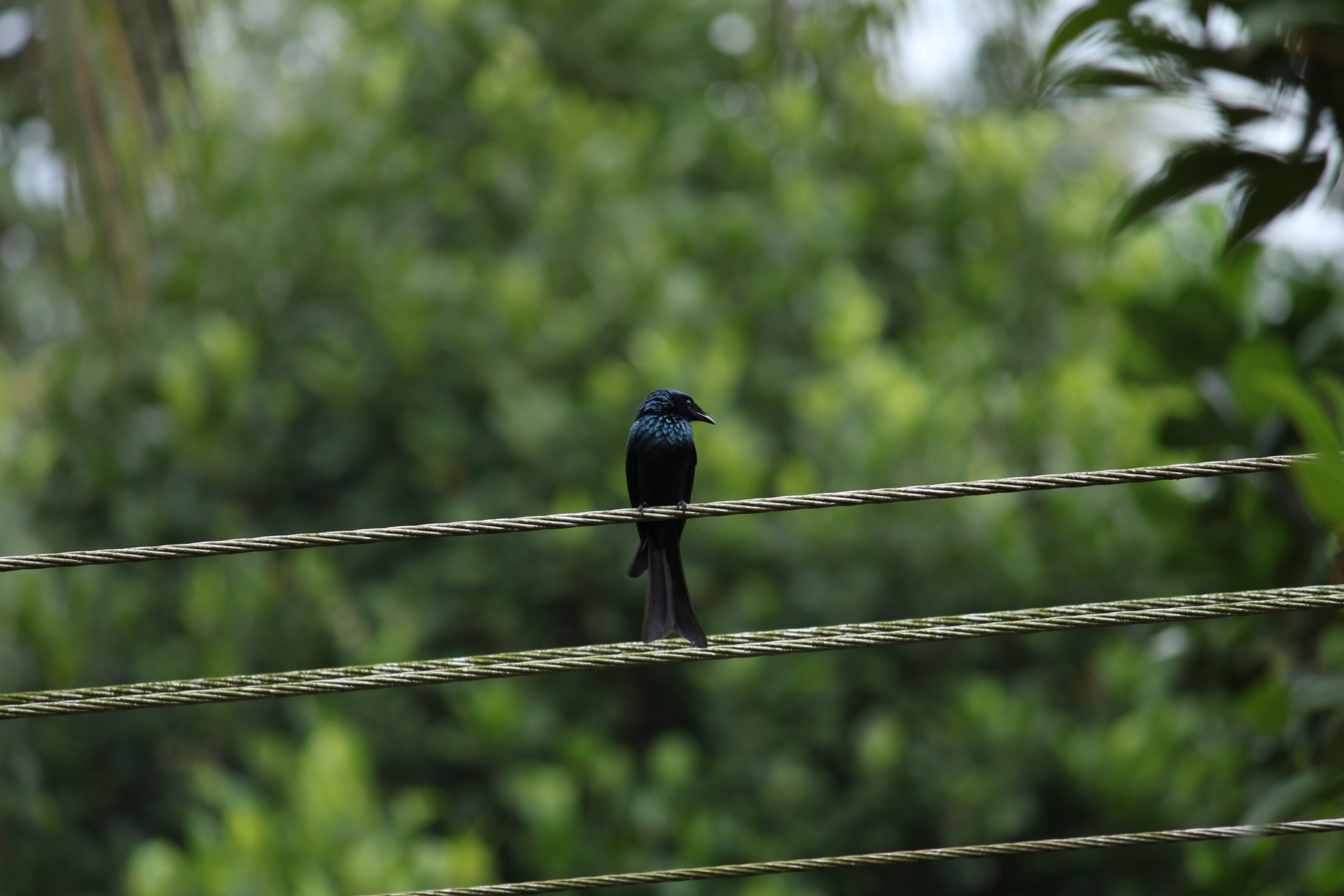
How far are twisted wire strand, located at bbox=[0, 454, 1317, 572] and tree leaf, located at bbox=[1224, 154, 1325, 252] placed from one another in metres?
0.49

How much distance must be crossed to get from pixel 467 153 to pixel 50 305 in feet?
16.7

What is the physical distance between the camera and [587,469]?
732 cm

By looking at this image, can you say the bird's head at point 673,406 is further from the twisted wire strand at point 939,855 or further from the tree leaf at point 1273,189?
the twisted wire strand at point 939,855

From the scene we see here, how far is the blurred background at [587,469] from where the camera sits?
664 cm

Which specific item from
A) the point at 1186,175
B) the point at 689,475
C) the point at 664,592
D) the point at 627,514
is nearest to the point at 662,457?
the point at 689,475

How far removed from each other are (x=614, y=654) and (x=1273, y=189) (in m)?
1.54

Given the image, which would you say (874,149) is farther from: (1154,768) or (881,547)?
(1154,768)

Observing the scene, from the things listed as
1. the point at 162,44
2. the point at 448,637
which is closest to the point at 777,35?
the point at 162,44

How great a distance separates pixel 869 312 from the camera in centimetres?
734

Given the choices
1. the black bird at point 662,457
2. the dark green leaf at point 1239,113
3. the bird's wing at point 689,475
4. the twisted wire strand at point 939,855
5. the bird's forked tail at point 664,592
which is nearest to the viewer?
the twisted wire strand at point 939,855

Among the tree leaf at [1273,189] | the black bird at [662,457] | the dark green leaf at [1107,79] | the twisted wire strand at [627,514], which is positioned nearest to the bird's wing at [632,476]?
the black bird at [662,457]

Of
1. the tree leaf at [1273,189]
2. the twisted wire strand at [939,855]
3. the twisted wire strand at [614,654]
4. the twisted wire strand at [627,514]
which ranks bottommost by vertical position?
the twisted wire strand at [939,855]

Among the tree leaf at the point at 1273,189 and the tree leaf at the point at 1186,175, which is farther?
the tree leaf at the point at 1186,175

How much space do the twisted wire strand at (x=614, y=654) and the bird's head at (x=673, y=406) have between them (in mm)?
1799
